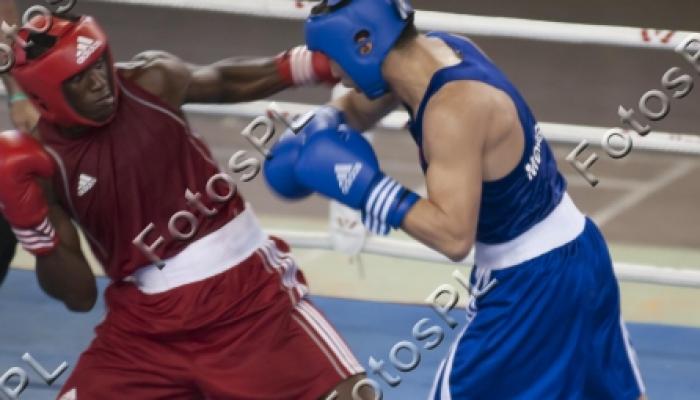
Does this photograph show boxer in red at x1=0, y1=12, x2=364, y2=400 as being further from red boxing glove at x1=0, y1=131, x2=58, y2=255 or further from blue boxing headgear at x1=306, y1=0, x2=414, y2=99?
blue boxing headgear at x1=306, y1=0, x2=414, y2=99

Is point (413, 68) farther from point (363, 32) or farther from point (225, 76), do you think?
point (225, 76)

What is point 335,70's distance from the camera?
2344mm

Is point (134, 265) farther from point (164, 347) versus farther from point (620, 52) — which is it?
point (620, 52)

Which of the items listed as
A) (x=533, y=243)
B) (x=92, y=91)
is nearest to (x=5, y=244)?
(x=92, y=91)

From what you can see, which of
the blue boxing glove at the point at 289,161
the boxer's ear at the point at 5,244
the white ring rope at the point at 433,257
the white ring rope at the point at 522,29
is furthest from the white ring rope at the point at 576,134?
the blue boxing glove at the point at 289,161

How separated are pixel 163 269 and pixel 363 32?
0.73 metres

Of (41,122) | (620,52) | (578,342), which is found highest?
(41,122)

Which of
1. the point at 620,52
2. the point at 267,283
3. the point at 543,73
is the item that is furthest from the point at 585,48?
the point at 267,283

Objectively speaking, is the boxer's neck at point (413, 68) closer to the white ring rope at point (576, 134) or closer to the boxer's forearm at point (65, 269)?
the boxer's forearm at point (65, 269)

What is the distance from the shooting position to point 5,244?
338 cm

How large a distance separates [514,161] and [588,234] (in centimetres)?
28

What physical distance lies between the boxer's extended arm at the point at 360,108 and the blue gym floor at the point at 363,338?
1.14m

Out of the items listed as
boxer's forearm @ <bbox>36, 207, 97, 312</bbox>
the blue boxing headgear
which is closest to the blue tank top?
the blue boxing headgear

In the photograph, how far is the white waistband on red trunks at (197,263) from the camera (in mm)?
2615
